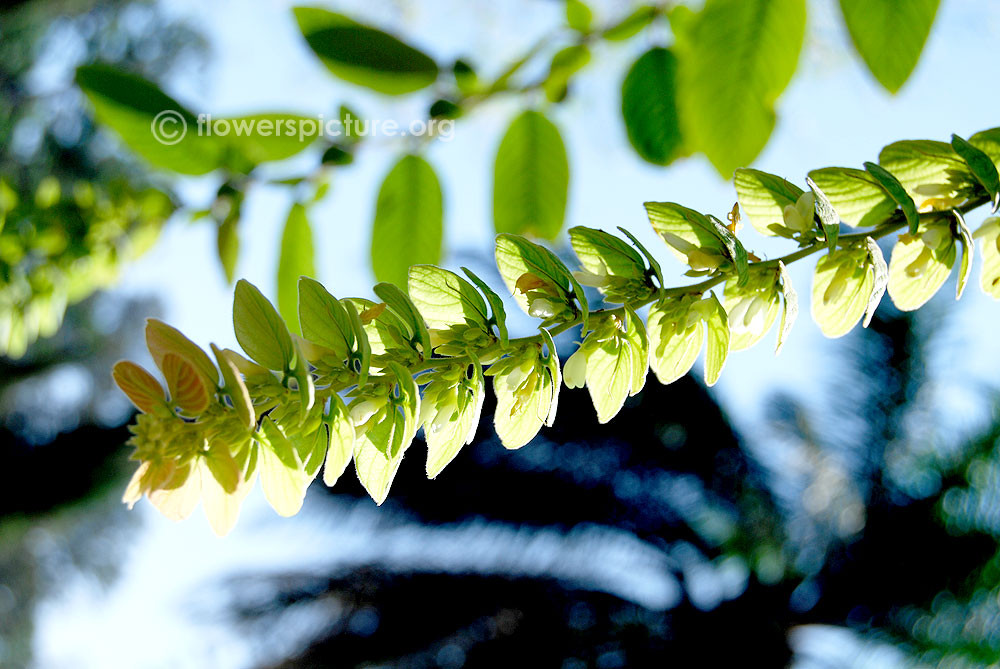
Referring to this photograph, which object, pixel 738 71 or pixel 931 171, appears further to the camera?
pixel 738 71

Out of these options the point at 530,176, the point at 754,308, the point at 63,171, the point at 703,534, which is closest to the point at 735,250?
the point at 754,308

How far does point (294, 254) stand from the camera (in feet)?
1.62

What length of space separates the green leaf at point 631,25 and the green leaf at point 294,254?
0.23 m

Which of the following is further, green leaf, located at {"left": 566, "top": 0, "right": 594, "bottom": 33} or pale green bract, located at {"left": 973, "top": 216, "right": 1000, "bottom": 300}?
green leaf, located at {"left": 566, "top": 0, "right": 594, "bottom": 33}

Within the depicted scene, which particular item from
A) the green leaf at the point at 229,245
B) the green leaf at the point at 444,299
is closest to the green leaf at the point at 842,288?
the green leaf at the point at 444,299

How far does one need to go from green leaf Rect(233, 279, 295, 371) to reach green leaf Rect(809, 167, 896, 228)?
0.56 feet

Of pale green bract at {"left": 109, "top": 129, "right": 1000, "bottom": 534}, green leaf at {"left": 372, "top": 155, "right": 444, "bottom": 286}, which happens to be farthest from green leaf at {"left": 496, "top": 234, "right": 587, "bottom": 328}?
green leaf at {"left": 372, "top": 155, "right": 444, "bottom": 286}

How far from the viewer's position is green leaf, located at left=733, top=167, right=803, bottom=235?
221mm

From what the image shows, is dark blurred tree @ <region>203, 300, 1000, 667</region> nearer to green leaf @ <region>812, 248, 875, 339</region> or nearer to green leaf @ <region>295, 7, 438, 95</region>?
green leaf @ <region>295, 7, 438, 95</region>

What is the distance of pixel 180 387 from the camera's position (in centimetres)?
19

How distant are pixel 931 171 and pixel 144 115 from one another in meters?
0.43

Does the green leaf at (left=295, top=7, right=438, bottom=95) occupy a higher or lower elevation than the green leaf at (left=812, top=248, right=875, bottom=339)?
higher

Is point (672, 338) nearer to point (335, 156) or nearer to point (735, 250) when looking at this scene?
→ point (735, 250)

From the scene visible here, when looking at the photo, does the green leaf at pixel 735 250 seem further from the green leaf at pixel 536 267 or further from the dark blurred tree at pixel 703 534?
the dark blurred tree at pixel 703 534
